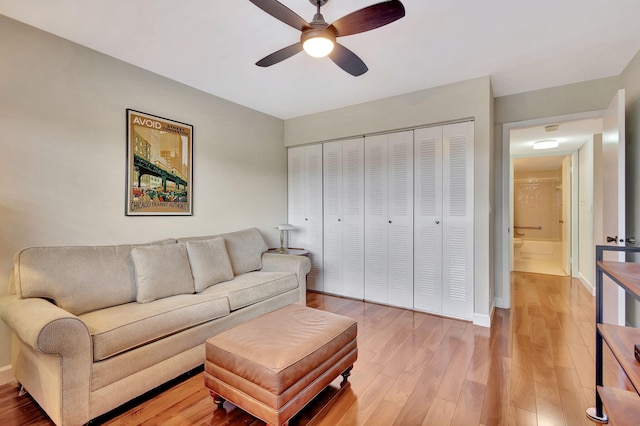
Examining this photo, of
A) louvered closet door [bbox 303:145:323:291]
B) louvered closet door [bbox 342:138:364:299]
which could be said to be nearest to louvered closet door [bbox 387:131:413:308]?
louvered closet door [bbox 342:138:364:299]

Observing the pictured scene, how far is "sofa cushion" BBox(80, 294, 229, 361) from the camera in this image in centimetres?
167

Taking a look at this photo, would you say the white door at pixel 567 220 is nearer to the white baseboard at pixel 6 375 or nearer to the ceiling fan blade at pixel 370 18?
the ceiling fan blade at pixel 370 18

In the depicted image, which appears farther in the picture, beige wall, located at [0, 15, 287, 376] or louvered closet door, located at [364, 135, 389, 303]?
louvered closet door, located at [364, 135, 389, 303]

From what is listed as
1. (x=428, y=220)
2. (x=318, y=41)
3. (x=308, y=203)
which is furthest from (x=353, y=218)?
(x=318, y=41)

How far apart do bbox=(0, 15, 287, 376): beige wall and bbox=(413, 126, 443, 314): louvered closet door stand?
91.1 inches

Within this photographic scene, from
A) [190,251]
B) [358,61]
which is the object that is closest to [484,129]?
[358,61]

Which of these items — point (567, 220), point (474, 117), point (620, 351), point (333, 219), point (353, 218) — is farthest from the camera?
point (567, 220)

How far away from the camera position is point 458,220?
122 inches

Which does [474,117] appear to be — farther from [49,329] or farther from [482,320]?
[49,329]

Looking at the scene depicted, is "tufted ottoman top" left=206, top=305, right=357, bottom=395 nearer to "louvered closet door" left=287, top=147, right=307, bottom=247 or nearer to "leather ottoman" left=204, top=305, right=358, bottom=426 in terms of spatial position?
"leather ottoman" left=204, top=305, right=358, bottom=426

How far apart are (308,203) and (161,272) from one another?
2269 mm

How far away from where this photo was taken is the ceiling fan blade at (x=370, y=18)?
150 cm

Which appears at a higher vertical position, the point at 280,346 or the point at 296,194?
the point at 296,194

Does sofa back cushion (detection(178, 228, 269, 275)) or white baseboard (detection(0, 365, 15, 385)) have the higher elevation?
sofa back cushion (detection(178, 228, 269, 275))
